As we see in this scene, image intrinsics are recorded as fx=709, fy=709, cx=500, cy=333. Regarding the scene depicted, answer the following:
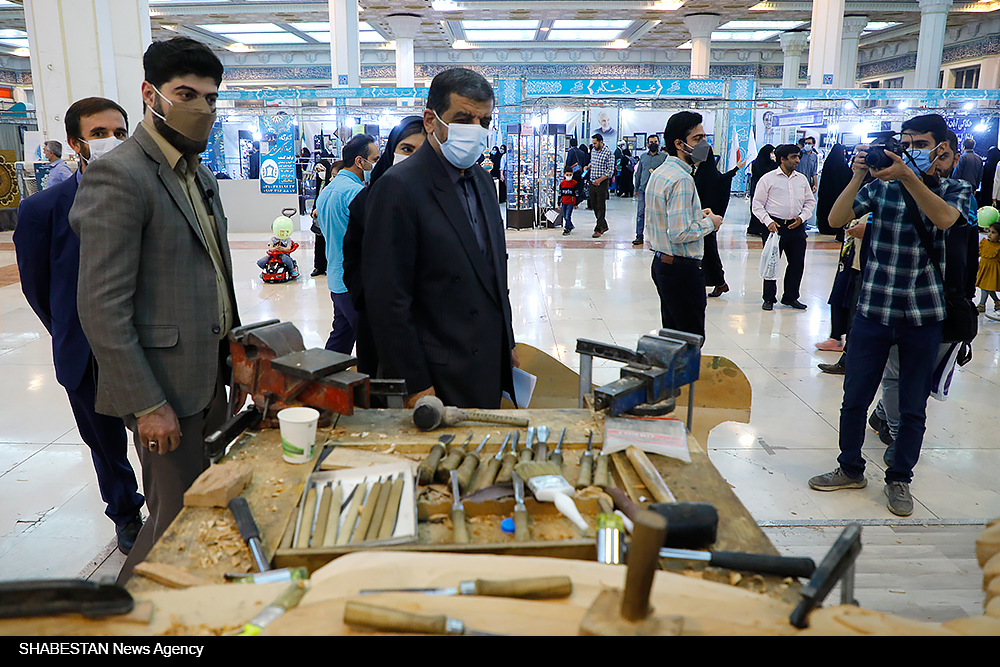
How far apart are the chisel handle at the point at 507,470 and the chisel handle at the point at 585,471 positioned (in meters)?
0.15

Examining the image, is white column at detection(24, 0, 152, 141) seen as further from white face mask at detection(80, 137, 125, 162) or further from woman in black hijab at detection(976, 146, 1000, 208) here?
woman in black hijab at detection(976, 146, 1000, 208)

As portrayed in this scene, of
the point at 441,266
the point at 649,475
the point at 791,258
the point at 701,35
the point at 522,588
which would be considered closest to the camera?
the point at 522,588

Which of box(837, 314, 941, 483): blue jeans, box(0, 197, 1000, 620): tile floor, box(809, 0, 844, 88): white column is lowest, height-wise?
box(0, 197, 1000, 620): tile floor

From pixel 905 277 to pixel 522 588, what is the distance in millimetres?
2517

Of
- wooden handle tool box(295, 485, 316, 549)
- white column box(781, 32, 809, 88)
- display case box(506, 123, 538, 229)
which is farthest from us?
white column box(781, 32, 809, 88)

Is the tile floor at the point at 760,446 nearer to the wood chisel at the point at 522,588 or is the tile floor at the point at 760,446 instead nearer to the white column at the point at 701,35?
the wood chisel at the point at 522,588

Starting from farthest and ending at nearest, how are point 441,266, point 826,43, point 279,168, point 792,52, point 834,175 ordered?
point 792,52 → point 826,43 → point 279,168 → point 834,175 → point 441,266

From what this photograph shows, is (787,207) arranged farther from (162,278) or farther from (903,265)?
(162,278)

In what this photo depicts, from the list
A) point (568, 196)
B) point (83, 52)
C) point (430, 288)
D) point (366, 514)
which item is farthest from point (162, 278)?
point (568, 196)

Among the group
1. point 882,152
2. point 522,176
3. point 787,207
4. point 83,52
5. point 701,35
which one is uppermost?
point 701,35

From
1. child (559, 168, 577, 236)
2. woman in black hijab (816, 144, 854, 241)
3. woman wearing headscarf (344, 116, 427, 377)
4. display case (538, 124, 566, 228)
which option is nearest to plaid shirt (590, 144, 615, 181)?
child (559, 168, 577, 236)

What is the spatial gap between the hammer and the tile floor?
53.7 inches

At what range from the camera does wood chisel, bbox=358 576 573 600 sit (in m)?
1.05

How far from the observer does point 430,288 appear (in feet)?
7.32
